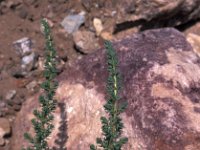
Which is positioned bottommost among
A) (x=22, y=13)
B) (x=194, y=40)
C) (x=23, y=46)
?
(x=194, y=40)

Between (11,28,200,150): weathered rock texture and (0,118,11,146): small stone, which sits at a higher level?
(11,28,200,150): weathered rock texture

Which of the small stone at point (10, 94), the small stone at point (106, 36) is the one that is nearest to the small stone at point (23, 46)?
the small stone at point (10, 94)

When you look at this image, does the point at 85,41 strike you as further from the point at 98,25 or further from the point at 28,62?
the point at 28,62

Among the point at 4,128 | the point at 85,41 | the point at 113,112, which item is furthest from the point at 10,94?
the point at 113,112

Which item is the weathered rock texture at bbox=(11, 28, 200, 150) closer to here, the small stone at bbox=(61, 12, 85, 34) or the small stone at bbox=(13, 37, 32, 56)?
the small stone at bbox=(13, 37, 32, 56)

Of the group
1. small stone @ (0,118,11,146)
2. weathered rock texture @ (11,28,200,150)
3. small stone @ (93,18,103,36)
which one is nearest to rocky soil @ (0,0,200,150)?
small stone @ (93,18,103,36)

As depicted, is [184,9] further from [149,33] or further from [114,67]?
[114,67]
